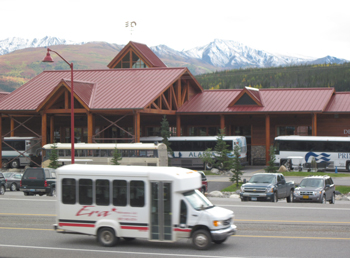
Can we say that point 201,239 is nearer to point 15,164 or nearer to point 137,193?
point 137,193

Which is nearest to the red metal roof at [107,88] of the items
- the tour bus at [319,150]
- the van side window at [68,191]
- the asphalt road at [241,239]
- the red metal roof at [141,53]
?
the red metal roof at [141,53]

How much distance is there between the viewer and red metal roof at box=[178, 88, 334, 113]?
47156mm

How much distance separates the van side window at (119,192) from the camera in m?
13.5

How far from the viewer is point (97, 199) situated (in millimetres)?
13711

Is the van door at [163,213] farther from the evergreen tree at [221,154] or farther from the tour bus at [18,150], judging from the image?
the tour bus at [18,150]

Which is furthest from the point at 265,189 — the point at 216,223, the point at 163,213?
the point at 163,213

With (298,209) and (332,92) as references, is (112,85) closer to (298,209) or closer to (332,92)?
(332,92)

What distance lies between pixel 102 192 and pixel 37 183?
52.2ft

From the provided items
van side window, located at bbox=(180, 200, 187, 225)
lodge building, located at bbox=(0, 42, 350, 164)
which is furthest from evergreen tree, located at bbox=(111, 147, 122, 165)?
van side window, located at bbox=(180, 200, 187, 225)

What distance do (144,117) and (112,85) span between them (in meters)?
7.43

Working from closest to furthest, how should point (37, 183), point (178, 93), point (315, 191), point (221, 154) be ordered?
point (315, 191), point (37, 183), point (221, 154), point (178, 93)

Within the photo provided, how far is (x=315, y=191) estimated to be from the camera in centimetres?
2453

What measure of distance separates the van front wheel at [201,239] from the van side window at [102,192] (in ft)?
8.85

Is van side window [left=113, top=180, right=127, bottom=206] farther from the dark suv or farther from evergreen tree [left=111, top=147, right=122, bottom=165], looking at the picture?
evergreen tree [left=111, top=147, right=122, bottom=165]
